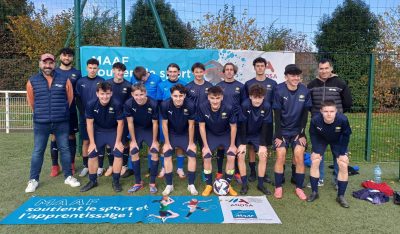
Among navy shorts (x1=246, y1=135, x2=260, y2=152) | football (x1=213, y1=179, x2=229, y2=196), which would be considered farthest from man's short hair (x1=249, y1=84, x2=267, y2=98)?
football (x1=213, y1=179, x2=229, y2=196)

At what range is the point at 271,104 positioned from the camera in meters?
5.31

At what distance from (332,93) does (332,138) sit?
0.80 m

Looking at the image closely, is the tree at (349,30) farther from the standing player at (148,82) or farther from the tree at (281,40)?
the standing player at (148,82)

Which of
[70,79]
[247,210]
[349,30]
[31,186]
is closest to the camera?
[247,210]

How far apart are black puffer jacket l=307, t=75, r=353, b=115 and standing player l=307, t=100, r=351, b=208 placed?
48 centimetres

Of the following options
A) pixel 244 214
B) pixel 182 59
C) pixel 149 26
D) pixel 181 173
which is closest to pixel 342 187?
pixel 244 214

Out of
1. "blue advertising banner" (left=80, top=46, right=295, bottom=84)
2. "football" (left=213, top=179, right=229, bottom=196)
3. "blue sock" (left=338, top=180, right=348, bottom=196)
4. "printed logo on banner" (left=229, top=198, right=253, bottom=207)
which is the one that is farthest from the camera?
"blue advertising banner" (left=80, top=46, right=295, bottom=84)

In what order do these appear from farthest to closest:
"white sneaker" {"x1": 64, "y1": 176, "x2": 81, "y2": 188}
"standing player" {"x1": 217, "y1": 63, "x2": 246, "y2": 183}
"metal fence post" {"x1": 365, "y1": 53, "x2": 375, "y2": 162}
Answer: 1. "metal fence post" {"x1": 365, "y1": 53, "x2": 375, "y2": 162}
2. "standing player" {"x1": 217, "y1": 63, "x2": 246, "y2": 183}
3. "white sneaker" {"x1": 64, "y1": 176, "x2": 81, "y2": 188}

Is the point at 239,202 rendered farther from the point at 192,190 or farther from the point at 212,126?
the point at 212,126

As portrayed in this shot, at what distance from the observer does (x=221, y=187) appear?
4.85 m

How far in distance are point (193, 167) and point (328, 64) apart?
2540 millimetres

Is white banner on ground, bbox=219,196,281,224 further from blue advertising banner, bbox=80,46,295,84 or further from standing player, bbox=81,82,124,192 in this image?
blue advertising banner, bbox=80,46,295,84

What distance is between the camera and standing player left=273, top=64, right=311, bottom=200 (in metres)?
4.90

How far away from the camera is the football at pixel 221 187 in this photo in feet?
15.8
